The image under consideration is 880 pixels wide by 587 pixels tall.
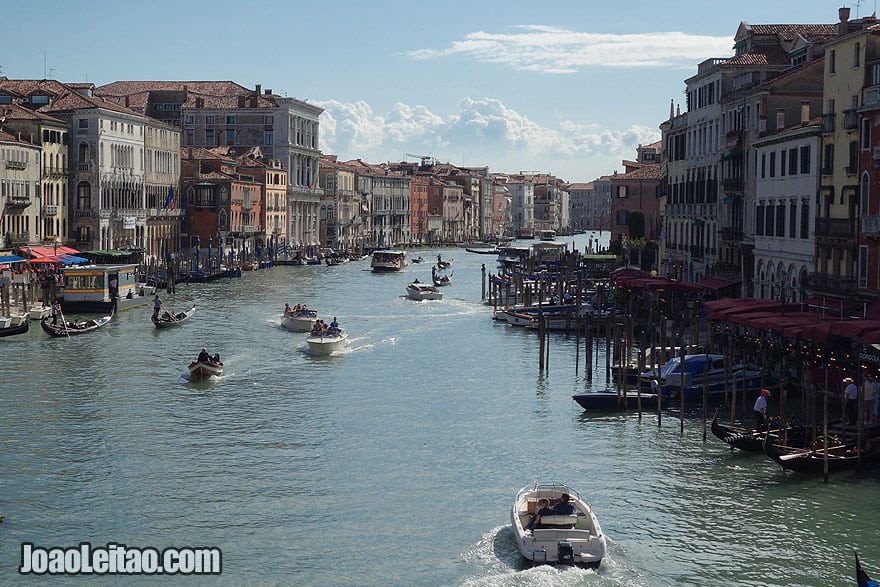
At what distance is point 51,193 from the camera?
62.2 m

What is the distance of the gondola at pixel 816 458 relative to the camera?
21.2 m

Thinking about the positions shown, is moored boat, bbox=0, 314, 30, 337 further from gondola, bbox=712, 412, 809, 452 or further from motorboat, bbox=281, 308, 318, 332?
gondola, bbox=712, 412, 809, 452

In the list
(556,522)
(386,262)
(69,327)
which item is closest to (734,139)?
(69,327)

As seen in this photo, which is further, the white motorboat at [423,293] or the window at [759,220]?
the white motorboat at [423,293]

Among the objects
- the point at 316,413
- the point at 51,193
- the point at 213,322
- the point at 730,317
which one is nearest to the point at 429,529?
the point at 316,413

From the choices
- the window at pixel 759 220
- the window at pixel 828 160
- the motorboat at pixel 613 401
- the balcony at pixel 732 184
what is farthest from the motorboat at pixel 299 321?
the window at pixel 828 160

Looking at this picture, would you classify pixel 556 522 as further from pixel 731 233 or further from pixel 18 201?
pixel 18 201

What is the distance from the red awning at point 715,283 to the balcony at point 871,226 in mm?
10282

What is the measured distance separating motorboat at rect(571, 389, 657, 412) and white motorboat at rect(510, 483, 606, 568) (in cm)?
957

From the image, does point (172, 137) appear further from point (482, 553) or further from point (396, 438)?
point (482, 553)

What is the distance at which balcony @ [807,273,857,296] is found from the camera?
30.1 m

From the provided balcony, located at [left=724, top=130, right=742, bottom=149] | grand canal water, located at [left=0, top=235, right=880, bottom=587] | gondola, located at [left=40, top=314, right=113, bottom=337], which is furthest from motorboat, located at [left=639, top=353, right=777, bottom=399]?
gondola, located at [left=40, top=314, right=113, bottom=337]

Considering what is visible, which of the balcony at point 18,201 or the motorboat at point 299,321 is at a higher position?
the balcony at point 18,201

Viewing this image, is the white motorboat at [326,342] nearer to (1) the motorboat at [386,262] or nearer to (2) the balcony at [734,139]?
(2) the balcony at [734,139]
